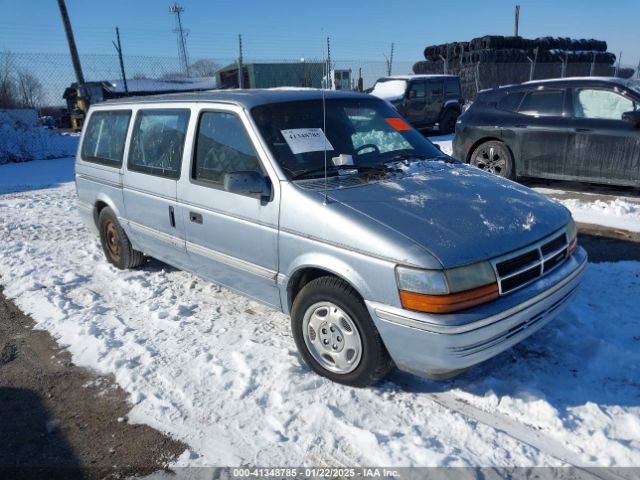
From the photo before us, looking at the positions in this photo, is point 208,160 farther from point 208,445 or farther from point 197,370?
point 208,445

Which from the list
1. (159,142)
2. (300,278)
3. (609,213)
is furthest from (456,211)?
(609,213)

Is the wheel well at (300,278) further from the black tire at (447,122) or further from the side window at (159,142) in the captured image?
the black tire at (447,122)

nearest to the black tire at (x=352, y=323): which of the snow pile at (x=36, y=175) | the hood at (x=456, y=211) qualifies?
the hood at (x=456, y=211)

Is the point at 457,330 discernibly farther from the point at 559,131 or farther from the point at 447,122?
the point at 447,122

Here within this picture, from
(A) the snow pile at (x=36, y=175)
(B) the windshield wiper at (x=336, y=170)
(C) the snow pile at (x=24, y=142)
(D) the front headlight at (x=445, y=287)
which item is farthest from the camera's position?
(C) the snow pile at (x=24, y=142)

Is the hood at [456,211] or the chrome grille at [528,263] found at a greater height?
the hood at [456,211]

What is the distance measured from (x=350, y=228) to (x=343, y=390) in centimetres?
101

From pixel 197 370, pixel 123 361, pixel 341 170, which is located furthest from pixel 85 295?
pixel 341 170

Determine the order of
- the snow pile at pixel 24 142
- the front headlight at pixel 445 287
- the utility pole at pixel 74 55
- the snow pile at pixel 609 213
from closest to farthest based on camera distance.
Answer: the front headlight at pixel 445 287 < the snow pile at pixel 609 213 < the snow pile at pixel 24 142 < the utility pole at pixel 74 55

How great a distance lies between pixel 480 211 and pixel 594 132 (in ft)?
16.6

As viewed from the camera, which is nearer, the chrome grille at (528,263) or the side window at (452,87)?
the chrome grille at (528,263)

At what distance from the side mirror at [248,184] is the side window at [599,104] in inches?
228

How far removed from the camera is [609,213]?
619 centimetres

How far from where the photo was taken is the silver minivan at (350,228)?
8.29 ft
